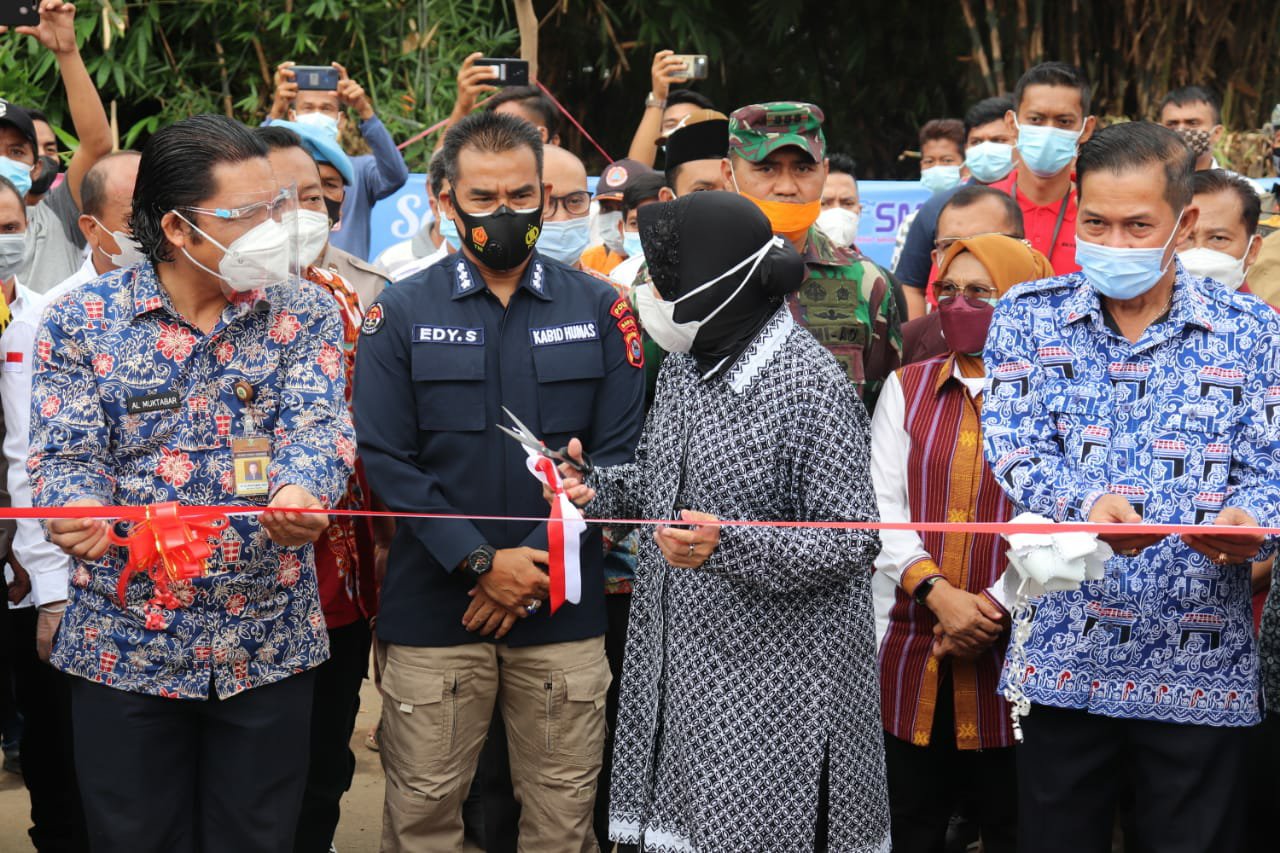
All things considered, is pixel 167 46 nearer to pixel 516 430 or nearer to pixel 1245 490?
pixel 516 430

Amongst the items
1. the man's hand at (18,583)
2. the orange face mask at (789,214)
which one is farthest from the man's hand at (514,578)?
the man's hand at (18,583)

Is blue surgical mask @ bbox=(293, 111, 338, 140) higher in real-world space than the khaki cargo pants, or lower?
higher

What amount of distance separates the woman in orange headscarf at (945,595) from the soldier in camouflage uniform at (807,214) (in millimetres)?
215

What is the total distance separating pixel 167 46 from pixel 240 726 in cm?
794

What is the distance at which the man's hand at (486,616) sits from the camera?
11.8ft

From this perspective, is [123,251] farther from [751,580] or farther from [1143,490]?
[1143,490]

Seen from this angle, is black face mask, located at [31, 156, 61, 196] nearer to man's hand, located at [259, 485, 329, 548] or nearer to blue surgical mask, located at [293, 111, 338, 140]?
blue surgical mask, located at [293, 111, 338, 140]

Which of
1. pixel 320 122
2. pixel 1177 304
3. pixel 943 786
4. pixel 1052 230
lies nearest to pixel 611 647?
pixel 943 786

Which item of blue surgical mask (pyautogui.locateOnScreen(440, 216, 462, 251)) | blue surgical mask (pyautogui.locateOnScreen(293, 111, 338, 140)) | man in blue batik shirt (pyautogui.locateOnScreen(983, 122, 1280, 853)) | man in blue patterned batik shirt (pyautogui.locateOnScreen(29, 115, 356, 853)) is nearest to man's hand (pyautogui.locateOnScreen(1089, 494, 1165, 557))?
man in blue batik shirt (pyautogui.locateOnScreen(983, 122, 1280, 853))

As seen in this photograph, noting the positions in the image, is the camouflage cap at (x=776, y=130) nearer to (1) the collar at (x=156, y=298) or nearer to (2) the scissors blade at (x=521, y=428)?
(2) the scissors blade at (x=521, y=428)

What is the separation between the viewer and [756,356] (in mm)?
3297

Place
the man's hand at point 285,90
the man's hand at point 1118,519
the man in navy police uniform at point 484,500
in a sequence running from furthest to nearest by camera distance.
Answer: the man's hand at point 285,90 → the man in navy police uniform at point 484,500 → the man's hand at point 1118,519

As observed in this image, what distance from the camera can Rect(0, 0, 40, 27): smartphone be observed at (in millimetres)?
4664

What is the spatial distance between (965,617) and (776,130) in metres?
1.48
